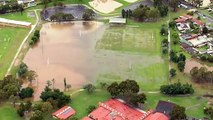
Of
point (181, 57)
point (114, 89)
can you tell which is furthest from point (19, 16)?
point (181, 57)

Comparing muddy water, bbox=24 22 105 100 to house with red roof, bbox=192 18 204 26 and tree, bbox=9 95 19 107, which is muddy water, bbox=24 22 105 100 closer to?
tree, bbox=9 95 19 107

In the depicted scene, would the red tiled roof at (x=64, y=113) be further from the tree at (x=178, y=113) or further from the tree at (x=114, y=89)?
the tree at (x=178, y=113)

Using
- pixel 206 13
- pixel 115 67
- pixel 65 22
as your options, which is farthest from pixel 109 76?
pixel 206 13

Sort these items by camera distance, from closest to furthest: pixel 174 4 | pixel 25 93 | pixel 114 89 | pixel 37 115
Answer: pixel 37 115, pixel 114 89, pixel 25 93, pixel 174 4

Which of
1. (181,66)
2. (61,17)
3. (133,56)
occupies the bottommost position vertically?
(181,66)

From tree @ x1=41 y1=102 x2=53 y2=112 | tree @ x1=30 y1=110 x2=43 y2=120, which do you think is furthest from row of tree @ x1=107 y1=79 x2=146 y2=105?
tree @ x1=30 y1=110 x2=43 y2=120

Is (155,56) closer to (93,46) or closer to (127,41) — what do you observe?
(127,41)

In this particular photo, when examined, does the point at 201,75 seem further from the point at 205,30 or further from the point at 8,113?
the point at 8,113

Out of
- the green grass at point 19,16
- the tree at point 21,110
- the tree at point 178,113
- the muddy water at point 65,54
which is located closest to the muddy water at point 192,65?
the tree at point 178,113
